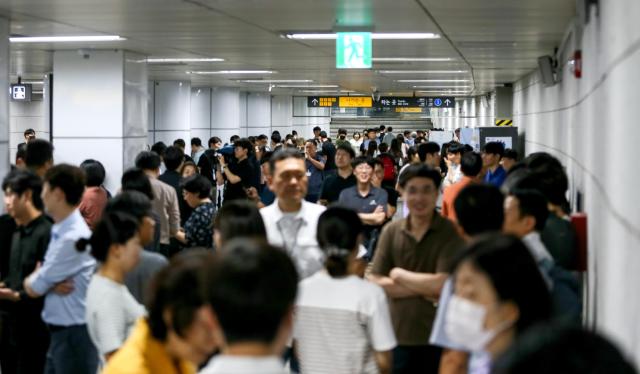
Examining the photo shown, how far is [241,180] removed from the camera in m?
13.4

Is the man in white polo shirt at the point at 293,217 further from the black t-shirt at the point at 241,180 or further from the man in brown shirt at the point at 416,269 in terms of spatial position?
the black t-shirt at the point at 241,180

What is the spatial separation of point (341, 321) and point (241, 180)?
9.22 metres

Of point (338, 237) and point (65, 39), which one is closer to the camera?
point (338, 237)

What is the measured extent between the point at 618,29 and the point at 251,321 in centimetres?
327

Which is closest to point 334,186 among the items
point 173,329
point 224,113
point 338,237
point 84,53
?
point 338,237

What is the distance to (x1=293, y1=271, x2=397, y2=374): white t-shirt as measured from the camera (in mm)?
4238

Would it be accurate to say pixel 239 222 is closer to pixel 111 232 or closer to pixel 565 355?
pixel 111 232

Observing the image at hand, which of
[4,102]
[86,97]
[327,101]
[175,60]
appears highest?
[327,101]

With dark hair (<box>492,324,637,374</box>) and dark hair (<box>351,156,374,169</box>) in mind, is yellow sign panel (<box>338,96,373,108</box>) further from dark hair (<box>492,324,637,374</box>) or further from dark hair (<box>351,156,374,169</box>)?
dark hair (<box>492,324,637,374</box>)

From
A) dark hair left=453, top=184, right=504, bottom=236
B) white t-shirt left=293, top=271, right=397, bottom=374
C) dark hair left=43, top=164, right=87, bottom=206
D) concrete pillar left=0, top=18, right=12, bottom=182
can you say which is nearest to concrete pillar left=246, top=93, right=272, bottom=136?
concrete pillar left=0, top=18, right=12, bottom=182

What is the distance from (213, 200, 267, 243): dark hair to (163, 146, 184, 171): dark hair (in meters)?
6.04

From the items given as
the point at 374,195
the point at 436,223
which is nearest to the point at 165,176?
the point at 374,195

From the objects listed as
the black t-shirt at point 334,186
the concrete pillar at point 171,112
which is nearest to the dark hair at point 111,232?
the black t-shirt at point 334,186

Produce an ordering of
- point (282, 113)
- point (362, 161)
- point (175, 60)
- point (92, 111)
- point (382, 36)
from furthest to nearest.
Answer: point (282, 113) → point (175, 60) → point (92, 111) → point (382, 36) → point (362, 161)
